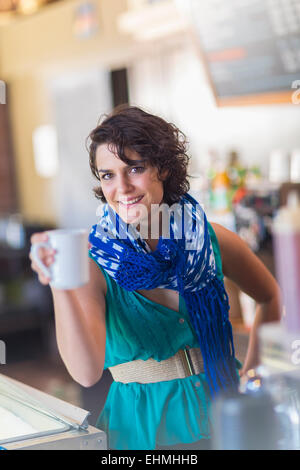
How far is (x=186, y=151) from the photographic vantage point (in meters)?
0.93

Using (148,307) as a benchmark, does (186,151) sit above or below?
above

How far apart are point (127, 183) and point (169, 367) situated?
10.5 inches

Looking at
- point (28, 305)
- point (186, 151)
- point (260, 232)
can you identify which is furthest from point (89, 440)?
point (28, 305)

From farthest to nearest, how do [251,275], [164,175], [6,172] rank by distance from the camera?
1. [6,172]
2. [251,275]
3. [164,175]

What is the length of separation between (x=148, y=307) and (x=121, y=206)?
15cm

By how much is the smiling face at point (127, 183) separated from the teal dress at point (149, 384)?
0.33 feet

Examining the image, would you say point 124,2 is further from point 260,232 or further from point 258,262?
point 258,262

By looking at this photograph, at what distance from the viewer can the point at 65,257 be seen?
2.12 ft

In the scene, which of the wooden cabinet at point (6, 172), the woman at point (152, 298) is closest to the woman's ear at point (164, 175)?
the woman at point (152, 298)

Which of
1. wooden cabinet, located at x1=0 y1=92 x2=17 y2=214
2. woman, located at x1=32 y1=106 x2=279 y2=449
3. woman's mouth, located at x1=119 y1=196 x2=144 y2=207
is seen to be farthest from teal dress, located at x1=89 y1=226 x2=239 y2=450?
wooden cabinet, located at x1=0 y1=92 x2=17 y2=214

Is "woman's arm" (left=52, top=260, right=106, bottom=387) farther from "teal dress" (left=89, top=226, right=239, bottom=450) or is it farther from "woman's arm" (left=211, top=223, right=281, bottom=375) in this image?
"woman's arm" (left=211, top=223, right=281, bottom=375)

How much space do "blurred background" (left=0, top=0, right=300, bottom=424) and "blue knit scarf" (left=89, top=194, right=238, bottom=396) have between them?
42mm

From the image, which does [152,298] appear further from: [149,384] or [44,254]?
[44,254]

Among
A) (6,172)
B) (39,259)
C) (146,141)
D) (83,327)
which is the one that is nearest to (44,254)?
(39,259)
